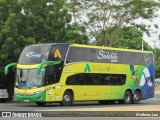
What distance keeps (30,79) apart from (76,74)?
2959 mm

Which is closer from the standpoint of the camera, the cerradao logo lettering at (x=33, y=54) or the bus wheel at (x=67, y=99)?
the cerradao logo lettering at (x=33, y=54)

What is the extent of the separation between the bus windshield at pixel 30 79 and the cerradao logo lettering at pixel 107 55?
189 inches

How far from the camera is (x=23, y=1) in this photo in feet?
116

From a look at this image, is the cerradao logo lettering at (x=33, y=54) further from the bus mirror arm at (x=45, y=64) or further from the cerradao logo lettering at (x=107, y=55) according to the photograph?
Result: the cerradao logo lettering at (x=107, y=55)

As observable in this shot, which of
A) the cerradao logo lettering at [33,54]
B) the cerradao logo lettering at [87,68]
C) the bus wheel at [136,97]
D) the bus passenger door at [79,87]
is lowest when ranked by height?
the bus wheel at [136,97]

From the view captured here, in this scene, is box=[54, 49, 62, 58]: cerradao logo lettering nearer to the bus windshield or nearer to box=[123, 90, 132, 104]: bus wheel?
the bus windshield

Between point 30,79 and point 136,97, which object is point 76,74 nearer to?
point 30,79

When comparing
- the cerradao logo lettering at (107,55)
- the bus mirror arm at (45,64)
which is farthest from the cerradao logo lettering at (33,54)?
the cerradao logo lettering at (107,55)

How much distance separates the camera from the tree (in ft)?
130

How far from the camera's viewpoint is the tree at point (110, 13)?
39.6 m

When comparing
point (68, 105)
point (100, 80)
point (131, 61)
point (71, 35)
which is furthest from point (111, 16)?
point (68, 105)

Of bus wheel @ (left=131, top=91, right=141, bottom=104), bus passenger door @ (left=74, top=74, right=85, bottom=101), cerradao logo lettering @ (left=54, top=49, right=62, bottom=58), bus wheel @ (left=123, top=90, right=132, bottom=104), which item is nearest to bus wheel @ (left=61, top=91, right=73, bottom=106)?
bus passenger door @ (left=74, top=74, right=85, bottom=101)

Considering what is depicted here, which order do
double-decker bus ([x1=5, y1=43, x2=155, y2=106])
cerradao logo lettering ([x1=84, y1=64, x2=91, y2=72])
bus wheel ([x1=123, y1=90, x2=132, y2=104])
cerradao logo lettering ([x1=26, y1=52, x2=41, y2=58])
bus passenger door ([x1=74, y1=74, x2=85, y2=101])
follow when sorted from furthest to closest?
bus wheel ([x1=123, y1=90, x2=132, y2=104]) < cerradao logo lettering ([x1=84, y1=64, x2=91, y2=72]) < bus passenger door ([x1=74, y1=74, x2=85, y2=101]) < cerradao logo lettering ([x1=26, y1=52, x2=41, y2=58]) < double-decker bus ([x1=5, y1=43, x2=155, y2=106])


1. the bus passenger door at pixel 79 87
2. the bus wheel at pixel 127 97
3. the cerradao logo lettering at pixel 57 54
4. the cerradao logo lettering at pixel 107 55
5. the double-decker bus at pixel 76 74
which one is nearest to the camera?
the double-decker bus at pixel 76 74
